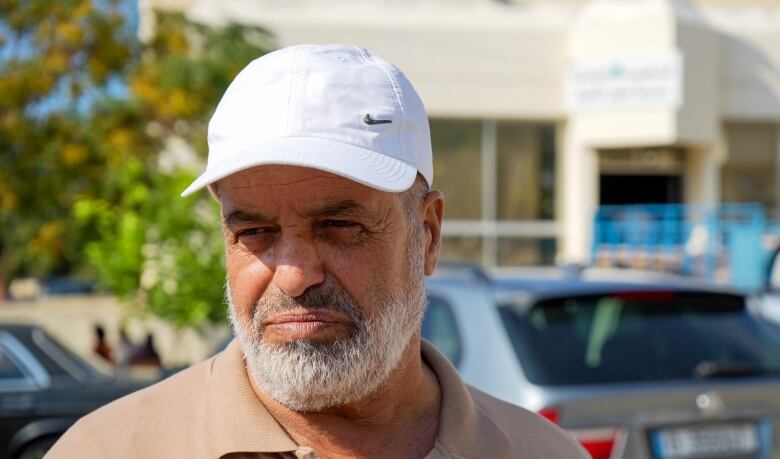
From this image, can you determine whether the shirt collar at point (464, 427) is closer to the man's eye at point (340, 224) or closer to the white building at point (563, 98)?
the man's eye at point (340, 224)

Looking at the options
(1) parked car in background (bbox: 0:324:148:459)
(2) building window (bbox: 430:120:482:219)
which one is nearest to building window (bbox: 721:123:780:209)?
(2) building window (bbox: 430:120:482:219)

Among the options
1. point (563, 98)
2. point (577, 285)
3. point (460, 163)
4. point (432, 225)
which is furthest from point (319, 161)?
point (563, 98)

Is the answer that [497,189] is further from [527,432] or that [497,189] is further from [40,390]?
[527,432]

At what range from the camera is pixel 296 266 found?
66.2 inches

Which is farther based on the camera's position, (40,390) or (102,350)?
(102,350)

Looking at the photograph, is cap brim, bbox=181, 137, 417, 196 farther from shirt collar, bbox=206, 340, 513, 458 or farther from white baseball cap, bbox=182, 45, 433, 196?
shirt collar, bbox=206, 340, 513, 458

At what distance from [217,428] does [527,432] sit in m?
0.57

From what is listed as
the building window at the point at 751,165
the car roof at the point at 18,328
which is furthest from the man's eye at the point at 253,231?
the building window at the point at 751,165

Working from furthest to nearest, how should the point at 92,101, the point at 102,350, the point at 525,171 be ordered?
the point at 525,171
the point at 92,101
the point at 102,350

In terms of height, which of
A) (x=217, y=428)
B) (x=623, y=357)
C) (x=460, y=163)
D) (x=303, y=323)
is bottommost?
(x=460, y=163)

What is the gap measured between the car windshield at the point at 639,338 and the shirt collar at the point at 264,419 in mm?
2450

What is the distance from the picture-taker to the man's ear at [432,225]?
6.39 ft

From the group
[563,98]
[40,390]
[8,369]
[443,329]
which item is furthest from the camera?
[563,98]

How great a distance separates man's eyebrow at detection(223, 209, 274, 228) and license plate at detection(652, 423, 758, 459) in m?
2.96
